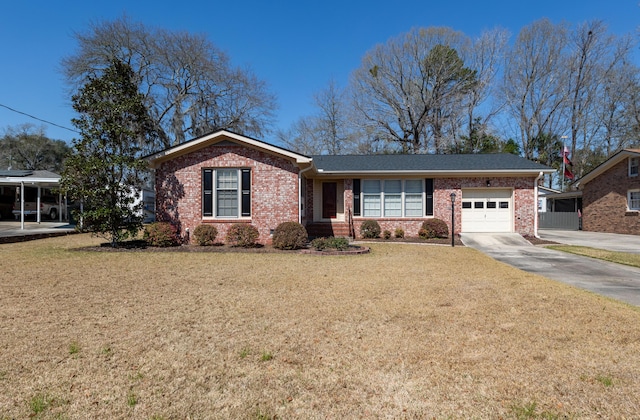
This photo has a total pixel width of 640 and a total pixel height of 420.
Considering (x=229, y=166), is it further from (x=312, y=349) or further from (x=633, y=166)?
(x=633, y=166)

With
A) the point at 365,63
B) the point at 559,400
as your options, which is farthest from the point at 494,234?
the point at 365,63

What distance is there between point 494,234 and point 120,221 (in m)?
15.1

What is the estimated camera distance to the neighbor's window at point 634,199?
1945 cm

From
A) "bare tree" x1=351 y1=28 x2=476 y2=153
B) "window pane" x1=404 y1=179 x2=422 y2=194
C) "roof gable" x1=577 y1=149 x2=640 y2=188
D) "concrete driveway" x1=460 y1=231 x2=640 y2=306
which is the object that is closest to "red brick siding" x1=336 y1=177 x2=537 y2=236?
"window pane" x1=404 y1=179 x2=422 y2=194

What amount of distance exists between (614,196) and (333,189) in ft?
55.9

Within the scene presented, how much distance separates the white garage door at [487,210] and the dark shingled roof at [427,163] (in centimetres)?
120

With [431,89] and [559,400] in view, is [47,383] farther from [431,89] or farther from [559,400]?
[431,89]

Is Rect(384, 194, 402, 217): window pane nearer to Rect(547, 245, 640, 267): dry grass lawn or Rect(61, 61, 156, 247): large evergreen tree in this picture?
Rect(547, 245, 640, 267): dry grass lawn

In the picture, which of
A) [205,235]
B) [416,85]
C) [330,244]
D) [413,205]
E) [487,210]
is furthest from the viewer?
[416,85]

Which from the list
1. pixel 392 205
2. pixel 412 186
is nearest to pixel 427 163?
pixel 412 186

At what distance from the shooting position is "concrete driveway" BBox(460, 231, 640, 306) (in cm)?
668

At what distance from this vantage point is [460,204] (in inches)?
639

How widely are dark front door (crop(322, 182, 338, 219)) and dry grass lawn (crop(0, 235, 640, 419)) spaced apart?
9795 mm

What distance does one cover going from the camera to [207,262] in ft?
31.0
